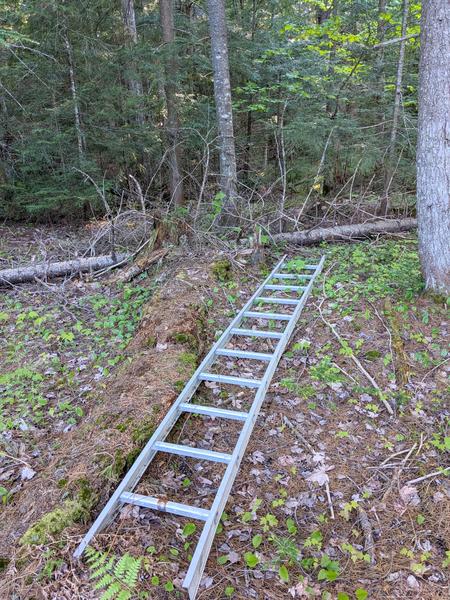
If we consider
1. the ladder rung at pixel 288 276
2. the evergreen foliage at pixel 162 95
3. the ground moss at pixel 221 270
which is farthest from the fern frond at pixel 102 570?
the evergreen foliage at pixel 162 95

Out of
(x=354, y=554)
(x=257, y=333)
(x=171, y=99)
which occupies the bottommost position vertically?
(x=354, y=554)

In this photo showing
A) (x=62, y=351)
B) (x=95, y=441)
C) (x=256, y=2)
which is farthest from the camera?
(x=256, y=2)

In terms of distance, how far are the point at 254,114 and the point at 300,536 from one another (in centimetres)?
1277

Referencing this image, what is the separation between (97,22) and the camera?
11.2 metres

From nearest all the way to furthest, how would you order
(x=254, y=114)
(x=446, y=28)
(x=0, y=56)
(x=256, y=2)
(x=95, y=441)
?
1. (x=95, y=441)
2. (x=446, y=28)
3. (x=0, y=56)
4. (x=256, y=2)
5. (x=254, y=114)

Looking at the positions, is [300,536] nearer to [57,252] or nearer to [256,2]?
[57,252]

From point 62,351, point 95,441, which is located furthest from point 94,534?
point 62,351

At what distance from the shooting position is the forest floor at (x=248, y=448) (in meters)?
2.74

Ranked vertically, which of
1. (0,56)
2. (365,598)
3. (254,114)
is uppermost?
(0,56)

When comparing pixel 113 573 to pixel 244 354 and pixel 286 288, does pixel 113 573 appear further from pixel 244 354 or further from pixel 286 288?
pixel 286 288

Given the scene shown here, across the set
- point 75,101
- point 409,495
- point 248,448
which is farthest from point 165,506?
point 75,101

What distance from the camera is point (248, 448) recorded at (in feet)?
12.6

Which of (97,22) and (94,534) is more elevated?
(97,22)

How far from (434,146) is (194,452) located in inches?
199
